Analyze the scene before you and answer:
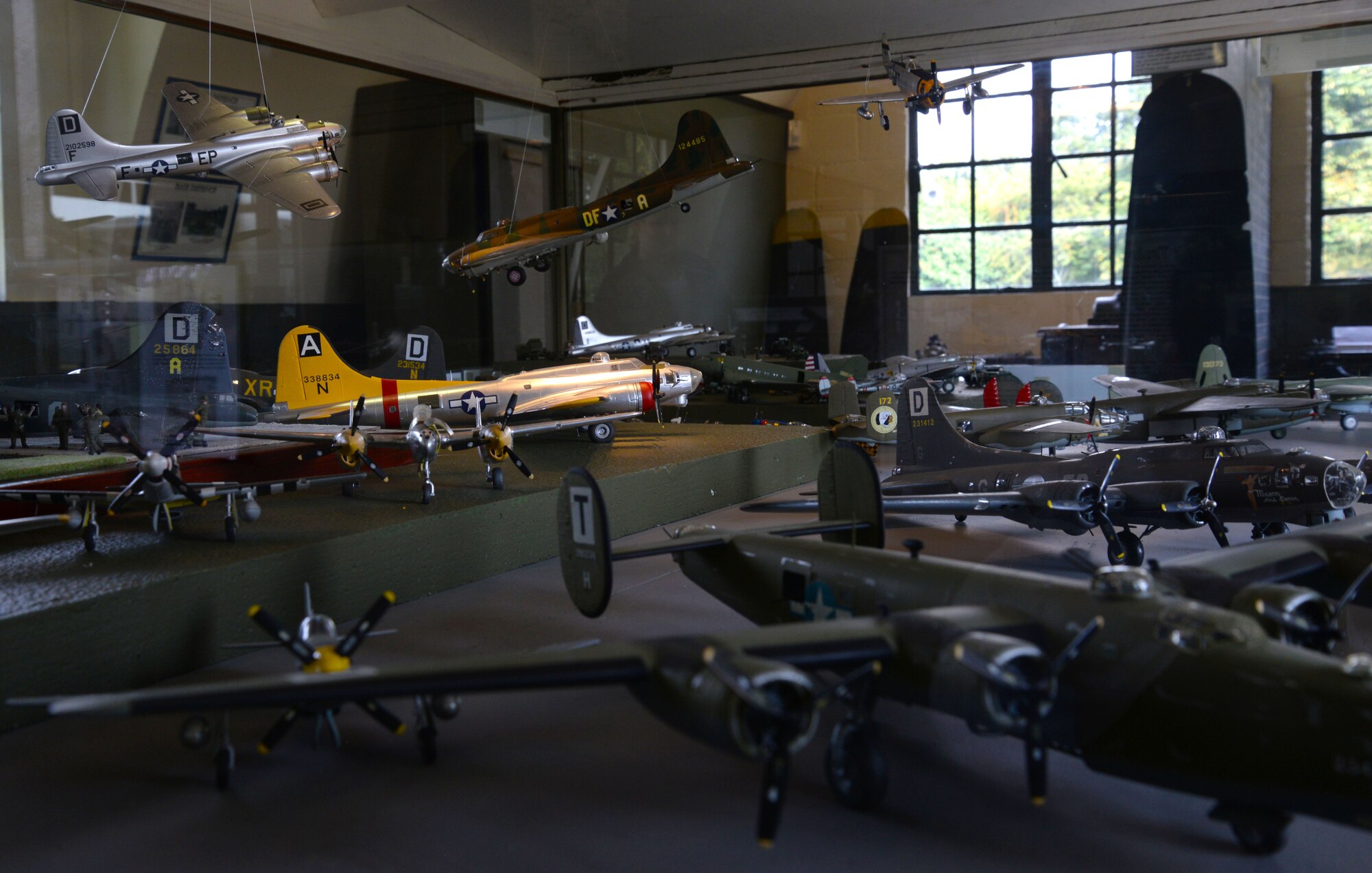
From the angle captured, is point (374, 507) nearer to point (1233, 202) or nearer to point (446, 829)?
point (446, 829)

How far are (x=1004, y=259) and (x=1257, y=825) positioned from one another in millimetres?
14918

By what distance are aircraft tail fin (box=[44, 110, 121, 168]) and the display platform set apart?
3534mm

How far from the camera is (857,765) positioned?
4.55m

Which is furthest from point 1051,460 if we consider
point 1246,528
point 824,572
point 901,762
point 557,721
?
point 557,721

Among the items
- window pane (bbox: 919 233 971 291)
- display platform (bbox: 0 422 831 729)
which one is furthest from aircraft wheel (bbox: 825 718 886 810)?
window pane (bbox: 919 233 971 291)

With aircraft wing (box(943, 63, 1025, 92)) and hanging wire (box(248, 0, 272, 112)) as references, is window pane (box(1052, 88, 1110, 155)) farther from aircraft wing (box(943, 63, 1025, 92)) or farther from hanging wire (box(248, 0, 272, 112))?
hanging wire (box(248, 0, 272, 112))

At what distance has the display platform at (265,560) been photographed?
569 centimetres

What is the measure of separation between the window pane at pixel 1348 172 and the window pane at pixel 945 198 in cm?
569

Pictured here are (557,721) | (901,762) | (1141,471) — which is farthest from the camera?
(1141,471)

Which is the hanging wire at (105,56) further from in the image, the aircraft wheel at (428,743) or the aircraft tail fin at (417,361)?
the aircraft wheel at (428,743)

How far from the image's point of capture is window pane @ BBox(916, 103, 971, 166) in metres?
17.8

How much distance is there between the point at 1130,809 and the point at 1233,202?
15000 millimetres

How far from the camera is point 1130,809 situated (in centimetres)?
461

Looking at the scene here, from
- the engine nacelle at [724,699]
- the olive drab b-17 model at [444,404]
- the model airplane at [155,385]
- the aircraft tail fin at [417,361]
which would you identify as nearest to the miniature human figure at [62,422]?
the model airplane at [155,385]
